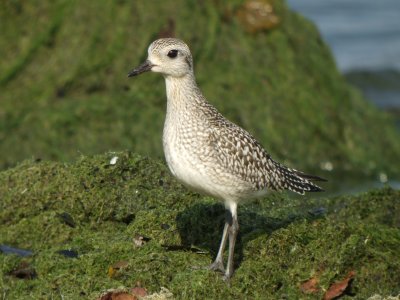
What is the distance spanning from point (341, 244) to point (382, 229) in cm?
64

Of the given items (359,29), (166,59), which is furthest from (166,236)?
(359,29)

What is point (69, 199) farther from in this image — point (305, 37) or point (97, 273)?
point (305, 37)

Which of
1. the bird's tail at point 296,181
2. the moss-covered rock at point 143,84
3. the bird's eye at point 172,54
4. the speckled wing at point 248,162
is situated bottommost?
the moss-covered rock at point 143,84

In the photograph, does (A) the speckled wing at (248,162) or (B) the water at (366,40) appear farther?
(B) the water at (366,40)

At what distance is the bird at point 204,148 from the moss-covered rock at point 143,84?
454 cm

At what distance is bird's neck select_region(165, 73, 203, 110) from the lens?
7.23 m

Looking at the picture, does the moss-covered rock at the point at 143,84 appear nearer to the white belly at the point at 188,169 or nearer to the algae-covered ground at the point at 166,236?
the algae-covered ground at the point at 166,236

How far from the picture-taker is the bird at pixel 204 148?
6.92 m

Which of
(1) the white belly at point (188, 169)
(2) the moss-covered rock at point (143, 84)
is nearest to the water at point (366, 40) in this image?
(2) the moss-covered rock at point (143, 84)

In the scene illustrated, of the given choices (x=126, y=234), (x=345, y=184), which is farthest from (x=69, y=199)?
(x=345, y=184)

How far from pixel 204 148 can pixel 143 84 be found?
17.9 feet

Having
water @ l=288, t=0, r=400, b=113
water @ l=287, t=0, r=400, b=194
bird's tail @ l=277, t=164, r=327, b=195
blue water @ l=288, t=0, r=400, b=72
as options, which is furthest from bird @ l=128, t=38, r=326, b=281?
blue water @ l=288, t=0, r=400, b=72

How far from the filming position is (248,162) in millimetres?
7344

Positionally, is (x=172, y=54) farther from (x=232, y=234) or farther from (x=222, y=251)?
(x=222, y=251)
